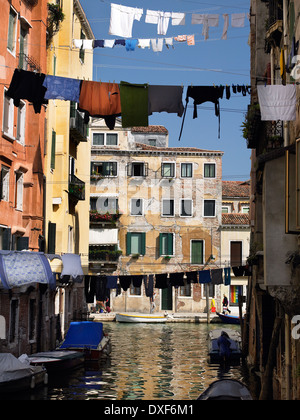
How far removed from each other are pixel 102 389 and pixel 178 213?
28975 mm

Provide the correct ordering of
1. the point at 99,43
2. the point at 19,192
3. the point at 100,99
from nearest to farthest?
the point at 100,99 → the point at 99,43 → the point at 19,192

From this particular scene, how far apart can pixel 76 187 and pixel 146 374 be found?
10685 millimetres

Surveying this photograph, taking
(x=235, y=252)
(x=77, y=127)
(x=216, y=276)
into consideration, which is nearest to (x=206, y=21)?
(x=77, y=127)

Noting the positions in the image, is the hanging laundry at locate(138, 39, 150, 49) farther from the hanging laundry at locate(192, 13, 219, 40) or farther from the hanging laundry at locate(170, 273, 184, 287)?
the hanging laundry at locate(170, 273, 184, 287)

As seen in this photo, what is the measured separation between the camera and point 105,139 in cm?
4844

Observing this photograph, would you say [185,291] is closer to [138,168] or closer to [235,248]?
[235,248]

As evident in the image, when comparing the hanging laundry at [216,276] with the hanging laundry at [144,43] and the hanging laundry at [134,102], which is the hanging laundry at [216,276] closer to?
the hanging laundry at [144,43]

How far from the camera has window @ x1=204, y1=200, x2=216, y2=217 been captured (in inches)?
1897

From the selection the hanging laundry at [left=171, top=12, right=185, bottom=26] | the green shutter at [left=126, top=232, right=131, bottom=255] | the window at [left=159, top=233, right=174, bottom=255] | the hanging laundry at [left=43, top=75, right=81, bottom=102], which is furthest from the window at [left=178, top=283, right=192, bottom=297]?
the hanging laundry at [left=43, top=75, right=81, bottom=102]

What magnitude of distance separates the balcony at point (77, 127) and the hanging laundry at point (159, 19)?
1241 centimetres

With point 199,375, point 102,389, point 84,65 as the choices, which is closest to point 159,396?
point 102,389

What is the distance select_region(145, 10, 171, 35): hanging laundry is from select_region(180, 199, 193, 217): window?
1199 inches

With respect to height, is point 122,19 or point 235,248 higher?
point 122,19
